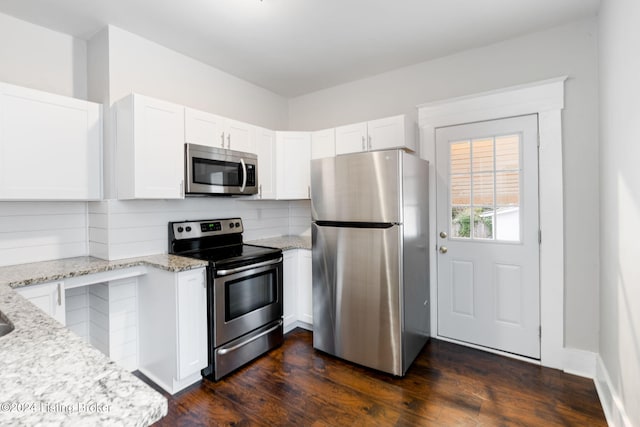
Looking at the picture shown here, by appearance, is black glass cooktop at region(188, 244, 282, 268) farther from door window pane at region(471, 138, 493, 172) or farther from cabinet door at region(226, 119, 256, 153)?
door window pane at region(471, 138, 493, 172)

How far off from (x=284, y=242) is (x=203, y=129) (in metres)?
1.40

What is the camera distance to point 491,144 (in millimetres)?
2783

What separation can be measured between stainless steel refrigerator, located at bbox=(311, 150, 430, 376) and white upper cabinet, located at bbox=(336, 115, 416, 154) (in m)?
0.33

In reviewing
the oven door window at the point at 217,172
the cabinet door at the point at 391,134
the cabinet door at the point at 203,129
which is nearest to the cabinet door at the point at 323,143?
the cabinet door at the point at 391,134

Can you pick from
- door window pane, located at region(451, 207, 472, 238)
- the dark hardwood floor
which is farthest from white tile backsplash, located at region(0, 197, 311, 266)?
door window pane, located at region(451, 207, 472, 238)

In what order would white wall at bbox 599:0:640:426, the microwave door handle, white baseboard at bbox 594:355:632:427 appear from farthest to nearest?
the microwave door handle < white baseboard at bbox 594:355:632:427 < white wall at bbox 599:0:640:426

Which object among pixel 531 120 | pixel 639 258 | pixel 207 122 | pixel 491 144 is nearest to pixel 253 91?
pixel 207 122

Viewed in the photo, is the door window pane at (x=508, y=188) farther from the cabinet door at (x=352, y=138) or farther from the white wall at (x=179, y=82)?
the white wall at (x=179, y=82)

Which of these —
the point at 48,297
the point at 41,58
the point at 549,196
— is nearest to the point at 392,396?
the point at 549,196

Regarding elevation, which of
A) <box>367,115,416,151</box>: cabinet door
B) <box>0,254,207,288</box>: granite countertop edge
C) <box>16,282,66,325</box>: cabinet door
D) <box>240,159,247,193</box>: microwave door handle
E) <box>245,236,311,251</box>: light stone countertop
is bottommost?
<box>16,282,66,325</box>: cabinet door

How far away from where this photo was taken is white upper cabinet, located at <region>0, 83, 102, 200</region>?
203 centimetres

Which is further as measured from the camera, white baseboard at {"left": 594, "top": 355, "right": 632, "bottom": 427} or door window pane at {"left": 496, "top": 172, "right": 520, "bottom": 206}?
door window pane at {"left": 496, "top": 172, "right": 520, "bottom": 206}

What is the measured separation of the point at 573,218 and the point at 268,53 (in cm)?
287

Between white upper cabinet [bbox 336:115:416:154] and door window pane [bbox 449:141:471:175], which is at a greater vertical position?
white upper cabinet [bbox 336:115:416:154]
